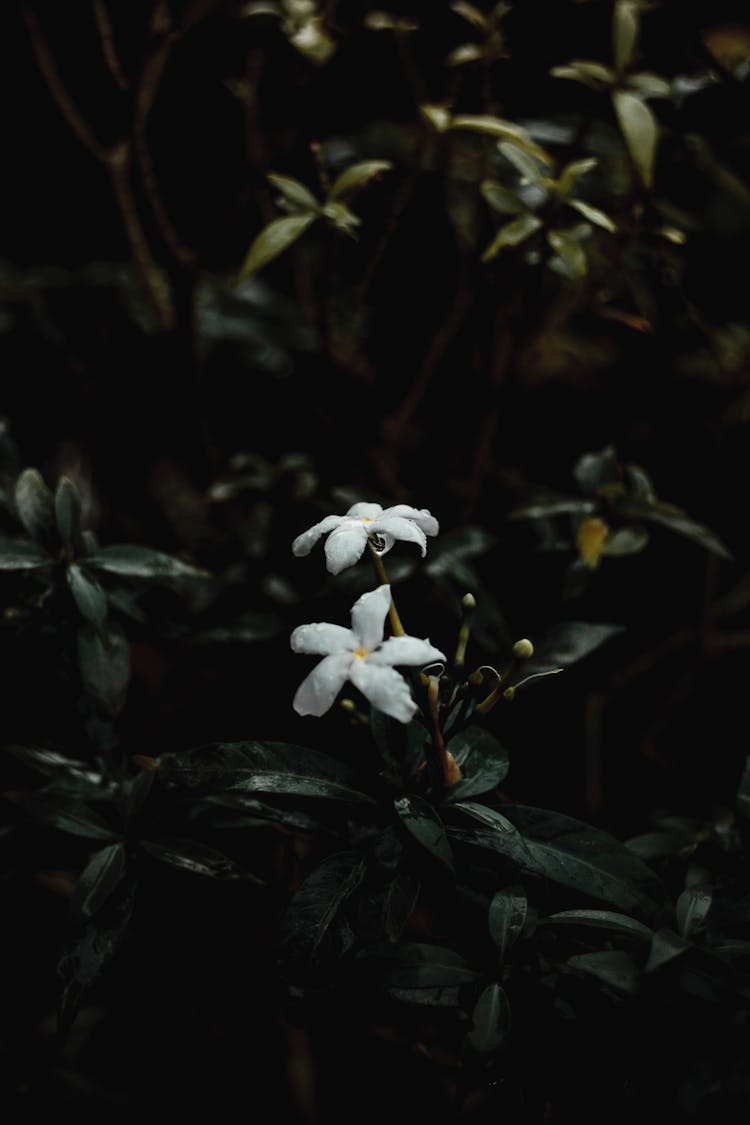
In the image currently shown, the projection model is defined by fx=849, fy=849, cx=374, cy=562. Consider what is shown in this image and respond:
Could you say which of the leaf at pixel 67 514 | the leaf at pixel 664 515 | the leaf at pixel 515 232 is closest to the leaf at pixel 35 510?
the leaf at pixel 67 514

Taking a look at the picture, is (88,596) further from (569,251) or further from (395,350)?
(395,350)

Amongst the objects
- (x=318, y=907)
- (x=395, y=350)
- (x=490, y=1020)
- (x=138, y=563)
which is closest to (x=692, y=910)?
(x=490, y=1020)

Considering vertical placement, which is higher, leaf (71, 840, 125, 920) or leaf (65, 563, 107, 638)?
leaf (65, 563, 107, 638)

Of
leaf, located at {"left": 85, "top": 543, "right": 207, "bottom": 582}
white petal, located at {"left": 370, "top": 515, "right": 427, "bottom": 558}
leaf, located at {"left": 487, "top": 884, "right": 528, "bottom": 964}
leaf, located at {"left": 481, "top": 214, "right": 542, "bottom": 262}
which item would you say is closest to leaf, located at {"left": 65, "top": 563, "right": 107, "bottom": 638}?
leaf, located at {"left": 85, "top": 543, "right": 207, "bottom": 582}

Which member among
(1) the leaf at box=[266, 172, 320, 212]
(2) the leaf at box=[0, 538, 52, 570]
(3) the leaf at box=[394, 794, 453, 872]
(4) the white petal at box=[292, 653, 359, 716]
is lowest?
(3) the leaf at box=[394, 794, 453, 872]

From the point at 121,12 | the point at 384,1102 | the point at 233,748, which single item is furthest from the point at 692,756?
the point at 121,12

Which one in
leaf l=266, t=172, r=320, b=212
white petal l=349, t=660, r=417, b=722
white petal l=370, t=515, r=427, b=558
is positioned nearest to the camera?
white petal l=349, t=660, r=417, b=722

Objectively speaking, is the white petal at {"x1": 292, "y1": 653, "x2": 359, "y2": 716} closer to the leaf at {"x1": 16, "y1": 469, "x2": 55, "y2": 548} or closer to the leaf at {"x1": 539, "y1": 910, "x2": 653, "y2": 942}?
the leaf at {"x1": 539, "y1": 910, "x2": 653, "y2": 942}
